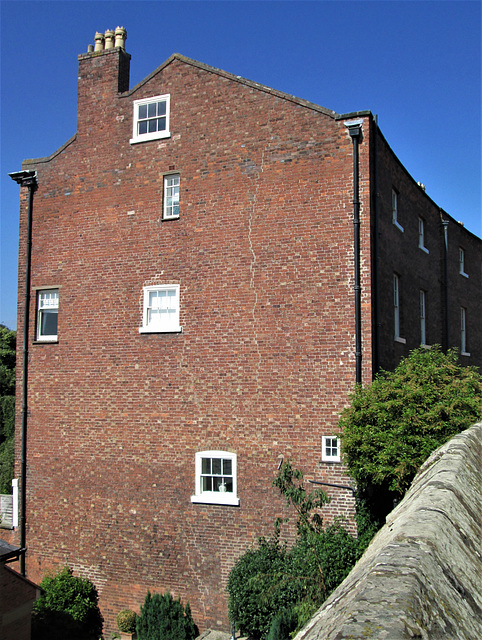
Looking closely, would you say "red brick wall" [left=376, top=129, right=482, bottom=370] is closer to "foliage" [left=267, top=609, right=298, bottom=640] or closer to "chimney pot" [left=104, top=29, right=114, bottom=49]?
"foliage" [left=267, top=609, right=298, bottom=640]

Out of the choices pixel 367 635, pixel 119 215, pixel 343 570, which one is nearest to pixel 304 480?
pixel 343 570

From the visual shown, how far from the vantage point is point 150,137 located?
17453 mm

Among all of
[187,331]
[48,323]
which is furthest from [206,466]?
[48,323]

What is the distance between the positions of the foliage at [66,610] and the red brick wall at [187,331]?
439mm

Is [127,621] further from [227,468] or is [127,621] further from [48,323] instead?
[48,323]

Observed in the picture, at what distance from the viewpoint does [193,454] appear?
15875mm

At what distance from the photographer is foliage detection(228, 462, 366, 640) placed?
41.5 ft

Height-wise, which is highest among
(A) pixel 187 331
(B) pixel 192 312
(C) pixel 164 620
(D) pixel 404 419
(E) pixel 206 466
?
(B) pixel 192 312

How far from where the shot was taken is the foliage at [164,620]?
48.4 ft

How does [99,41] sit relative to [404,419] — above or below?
above

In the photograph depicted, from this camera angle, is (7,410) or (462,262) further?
(7,410)

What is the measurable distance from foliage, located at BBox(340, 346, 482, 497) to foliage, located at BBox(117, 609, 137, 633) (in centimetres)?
754

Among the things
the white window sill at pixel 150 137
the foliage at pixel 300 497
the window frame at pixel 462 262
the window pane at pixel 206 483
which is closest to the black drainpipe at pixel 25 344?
the white window sill at pixel 150 137

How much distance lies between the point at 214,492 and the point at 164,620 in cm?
345
